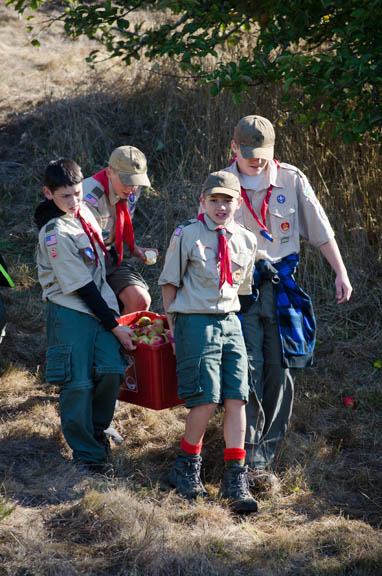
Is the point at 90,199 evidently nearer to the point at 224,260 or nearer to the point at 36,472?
the point at 224,260

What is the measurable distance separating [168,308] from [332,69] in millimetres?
2369

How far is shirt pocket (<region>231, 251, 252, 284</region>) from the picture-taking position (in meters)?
4.00

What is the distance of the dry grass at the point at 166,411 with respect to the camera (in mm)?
3564

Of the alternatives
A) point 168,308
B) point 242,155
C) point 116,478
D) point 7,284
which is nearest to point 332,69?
point 242,155

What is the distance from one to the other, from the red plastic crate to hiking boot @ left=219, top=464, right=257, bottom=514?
52 centimetres

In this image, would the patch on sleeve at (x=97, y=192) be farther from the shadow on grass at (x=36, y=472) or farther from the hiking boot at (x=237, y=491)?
the hiking boot at (x=237, y=491)

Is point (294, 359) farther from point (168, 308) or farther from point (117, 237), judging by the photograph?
point (117, 237)

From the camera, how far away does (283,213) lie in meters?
4.23

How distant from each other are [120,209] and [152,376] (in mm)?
1076

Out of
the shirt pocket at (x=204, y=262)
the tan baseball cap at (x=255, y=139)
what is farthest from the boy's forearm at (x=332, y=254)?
the shirt pocket at (x=204, y=262)

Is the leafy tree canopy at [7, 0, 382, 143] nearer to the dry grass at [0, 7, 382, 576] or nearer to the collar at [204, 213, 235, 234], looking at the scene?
the dry grass at [0, 7, 382, 576]

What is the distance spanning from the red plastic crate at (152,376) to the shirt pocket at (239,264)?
1.76 ft

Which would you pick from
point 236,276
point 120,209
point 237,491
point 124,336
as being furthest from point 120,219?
point 237,491

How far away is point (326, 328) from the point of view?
6.29 m
